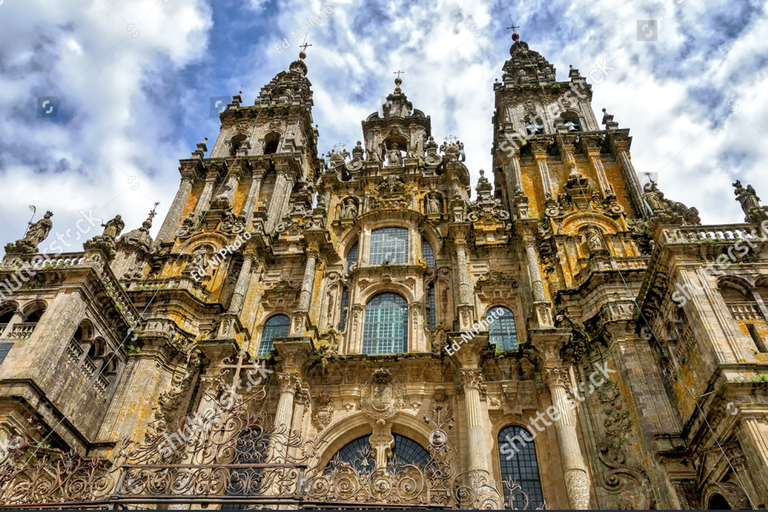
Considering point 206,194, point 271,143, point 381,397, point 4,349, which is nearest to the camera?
point 4,349

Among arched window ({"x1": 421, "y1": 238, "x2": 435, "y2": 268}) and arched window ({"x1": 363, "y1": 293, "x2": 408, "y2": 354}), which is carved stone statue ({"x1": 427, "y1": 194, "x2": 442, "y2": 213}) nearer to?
arched window ({"x1": 421, "y1": 238, "x2": 435, "y2": 268})

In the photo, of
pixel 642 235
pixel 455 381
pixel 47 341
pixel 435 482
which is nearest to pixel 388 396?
pixel 455 381

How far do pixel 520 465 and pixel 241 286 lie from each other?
38.4 ft

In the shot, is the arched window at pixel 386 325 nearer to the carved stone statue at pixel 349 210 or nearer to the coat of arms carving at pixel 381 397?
the coat of arms carving at pixel 381 397

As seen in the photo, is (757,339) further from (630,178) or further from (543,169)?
(543,169)

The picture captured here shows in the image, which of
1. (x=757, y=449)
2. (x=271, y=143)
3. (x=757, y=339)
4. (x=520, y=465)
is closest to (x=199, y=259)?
(x=271, y=143)

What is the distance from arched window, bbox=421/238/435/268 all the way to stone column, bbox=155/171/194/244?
1129 cm

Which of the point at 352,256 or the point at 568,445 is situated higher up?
the point at 352,256

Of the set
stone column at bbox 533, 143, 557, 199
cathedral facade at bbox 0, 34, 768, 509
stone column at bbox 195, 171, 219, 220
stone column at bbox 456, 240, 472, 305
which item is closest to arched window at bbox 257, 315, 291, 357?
cathedral facade at bbox 0, 34, 768, 509

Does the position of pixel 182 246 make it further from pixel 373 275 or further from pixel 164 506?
pixel 164 506

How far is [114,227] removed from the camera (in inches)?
796

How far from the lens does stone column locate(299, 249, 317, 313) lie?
68.8 feet

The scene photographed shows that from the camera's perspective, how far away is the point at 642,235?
74.1 feet

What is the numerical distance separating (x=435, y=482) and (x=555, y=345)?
7786mm
